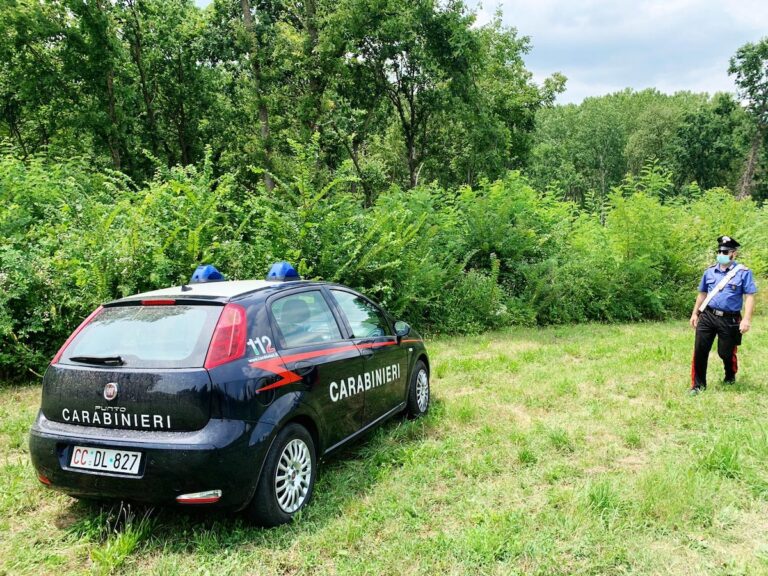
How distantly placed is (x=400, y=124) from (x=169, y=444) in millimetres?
24460

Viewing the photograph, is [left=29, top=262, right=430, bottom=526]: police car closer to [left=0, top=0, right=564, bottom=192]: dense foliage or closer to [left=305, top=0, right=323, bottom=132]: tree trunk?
[left=0, top=0, right=564, bottom=192]: dense foliage

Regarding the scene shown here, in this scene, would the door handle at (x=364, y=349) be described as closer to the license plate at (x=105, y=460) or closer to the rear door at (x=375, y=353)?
the rear door at (x=375, y=353)

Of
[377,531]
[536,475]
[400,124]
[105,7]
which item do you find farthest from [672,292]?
[105,7]

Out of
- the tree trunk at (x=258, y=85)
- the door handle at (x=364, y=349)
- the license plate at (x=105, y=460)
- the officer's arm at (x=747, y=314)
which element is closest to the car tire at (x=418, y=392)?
the door handle at (x=364, y=349)

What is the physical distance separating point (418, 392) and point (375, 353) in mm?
1205

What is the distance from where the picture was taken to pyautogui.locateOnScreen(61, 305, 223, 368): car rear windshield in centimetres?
325

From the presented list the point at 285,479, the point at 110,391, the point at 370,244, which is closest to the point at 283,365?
the point at 285,479

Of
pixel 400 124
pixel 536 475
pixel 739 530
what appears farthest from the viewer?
pixel 400 124

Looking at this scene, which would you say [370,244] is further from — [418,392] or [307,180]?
[418,392]

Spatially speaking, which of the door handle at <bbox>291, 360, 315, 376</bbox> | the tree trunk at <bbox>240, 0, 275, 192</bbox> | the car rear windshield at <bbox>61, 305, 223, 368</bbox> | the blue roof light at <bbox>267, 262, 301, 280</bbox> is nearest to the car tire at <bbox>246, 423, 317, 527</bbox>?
the door handle at <bbox>291, 360, 315, 376</bbox>

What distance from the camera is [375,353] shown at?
4828 millimetres

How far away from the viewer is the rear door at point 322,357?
3.80 m

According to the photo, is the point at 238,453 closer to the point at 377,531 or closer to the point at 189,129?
the point at 377,531

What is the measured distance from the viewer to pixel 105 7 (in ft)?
57.0
